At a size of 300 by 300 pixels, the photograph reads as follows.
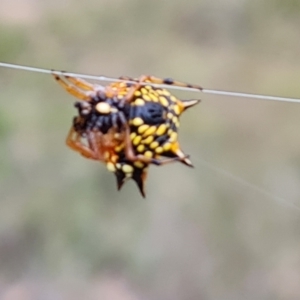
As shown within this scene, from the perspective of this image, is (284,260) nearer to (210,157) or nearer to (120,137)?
(210,157)

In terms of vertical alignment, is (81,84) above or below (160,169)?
above

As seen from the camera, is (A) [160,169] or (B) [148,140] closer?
(B) [148,140]

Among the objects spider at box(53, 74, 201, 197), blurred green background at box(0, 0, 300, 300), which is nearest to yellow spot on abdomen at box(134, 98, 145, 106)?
spider at box(53, 74, 201, 197)

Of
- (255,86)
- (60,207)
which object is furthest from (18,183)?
(255,86)

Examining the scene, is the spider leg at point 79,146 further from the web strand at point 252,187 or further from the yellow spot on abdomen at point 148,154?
the web strand at point 252,187

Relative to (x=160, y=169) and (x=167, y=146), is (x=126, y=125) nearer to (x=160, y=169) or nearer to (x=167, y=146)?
(x=167, y=146)

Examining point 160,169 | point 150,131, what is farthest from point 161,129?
point 160,169
